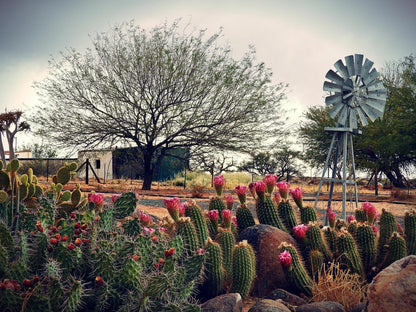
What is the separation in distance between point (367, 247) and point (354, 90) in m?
5.47

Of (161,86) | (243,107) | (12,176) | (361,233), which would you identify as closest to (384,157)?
(243,107)

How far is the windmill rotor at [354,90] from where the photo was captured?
353 inches

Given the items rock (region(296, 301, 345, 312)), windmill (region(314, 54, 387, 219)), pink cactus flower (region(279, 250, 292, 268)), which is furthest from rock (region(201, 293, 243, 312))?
windmill (region(314, 54, 387, 219))

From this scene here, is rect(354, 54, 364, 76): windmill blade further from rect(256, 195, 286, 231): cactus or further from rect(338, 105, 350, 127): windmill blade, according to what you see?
rect(256, 195, 286, 231): cactus

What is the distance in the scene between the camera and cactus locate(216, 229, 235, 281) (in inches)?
141

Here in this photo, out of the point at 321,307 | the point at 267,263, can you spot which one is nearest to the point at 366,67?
the point at 267,263

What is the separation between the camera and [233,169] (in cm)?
2269

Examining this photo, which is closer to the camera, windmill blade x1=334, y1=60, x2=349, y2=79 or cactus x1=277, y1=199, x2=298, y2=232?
cactus x1=277, y1=199, x2=298, y2=232

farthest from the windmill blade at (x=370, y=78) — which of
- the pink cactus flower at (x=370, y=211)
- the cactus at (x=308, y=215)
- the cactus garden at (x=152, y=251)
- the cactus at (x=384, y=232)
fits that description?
the cactus at (x=308, y=215)

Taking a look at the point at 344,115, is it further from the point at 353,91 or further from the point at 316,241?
the point at 316,241

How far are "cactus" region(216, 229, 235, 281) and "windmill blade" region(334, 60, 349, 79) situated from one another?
6353 mm

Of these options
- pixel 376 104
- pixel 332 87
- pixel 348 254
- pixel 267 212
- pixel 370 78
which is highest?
pixel 370 78

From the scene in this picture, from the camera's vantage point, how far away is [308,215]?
15.3 feet

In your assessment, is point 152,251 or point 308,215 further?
point 308,215
